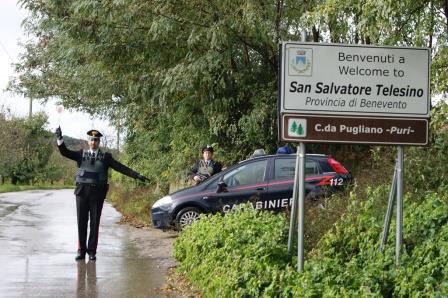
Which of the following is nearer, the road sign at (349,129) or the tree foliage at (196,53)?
the road sign at (349,129)

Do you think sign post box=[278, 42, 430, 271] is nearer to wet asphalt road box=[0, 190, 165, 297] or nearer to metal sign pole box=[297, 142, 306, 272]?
metal sign pole box=[297, 142, 306, 272]

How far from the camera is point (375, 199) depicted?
7.61 metres

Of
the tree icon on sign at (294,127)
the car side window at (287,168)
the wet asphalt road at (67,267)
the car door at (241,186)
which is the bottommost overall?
the wet asphalt road at (67,267)

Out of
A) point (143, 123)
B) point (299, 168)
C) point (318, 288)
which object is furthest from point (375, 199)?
point (143, 123)

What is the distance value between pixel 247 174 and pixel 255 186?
0.32m

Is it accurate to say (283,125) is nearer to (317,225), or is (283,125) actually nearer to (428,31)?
(317,225)

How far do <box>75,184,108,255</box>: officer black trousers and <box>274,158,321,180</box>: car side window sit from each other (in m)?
3.58

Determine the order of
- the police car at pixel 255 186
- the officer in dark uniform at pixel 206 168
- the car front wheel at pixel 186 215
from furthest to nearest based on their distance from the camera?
1. the officer in dark uniform at pixel 206 168
2. the car front wheel at pixel 186 215
3. the police car at pixel 255 186

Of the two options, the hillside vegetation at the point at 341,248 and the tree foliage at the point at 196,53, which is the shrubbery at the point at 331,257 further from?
the tree foliage at the point at 196,53

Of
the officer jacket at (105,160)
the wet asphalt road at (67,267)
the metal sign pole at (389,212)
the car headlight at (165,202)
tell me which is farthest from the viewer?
the car headlight at (165,202)

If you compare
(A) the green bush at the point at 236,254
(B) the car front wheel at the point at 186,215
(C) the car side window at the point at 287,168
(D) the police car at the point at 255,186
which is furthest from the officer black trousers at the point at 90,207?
(C) the car side window at the point at 287,168

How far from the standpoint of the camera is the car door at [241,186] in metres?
12.3

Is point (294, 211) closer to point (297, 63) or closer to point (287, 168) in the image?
point (297, 63)

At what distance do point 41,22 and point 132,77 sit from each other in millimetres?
2835
